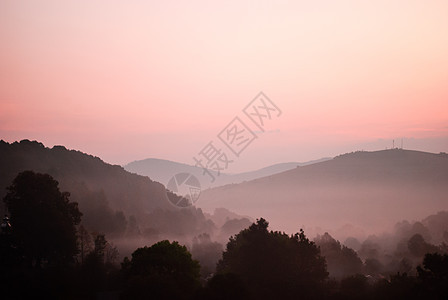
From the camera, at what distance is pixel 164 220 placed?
19550cm

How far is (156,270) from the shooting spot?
53.2 meters

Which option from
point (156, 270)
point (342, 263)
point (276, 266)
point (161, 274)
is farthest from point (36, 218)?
point (342, 263)

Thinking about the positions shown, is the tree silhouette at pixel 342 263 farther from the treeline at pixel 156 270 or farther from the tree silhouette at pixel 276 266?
the treeline at pixel 156 270

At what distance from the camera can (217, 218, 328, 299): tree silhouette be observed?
200 ft

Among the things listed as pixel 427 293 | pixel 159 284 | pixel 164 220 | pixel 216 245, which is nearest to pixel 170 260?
pixel 159 284

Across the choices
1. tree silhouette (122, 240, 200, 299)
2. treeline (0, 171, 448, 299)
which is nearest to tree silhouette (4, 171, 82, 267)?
treeline (0, 171, 448, 299)

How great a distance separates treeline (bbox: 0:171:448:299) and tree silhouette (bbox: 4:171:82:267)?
0.13 m

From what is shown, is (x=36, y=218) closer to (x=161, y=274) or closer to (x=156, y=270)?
(x=156, y=270)

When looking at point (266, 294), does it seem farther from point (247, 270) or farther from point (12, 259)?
point (12, 259)

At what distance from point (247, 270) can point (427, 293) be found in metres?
23.8

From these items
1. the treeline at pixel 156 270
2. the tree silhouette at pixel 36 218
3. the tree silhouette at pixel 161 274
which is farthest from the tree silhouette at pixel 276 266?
the tree silhouette at pixel 36 218

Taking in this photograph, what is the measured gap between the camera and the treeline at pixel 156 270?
2003 inches

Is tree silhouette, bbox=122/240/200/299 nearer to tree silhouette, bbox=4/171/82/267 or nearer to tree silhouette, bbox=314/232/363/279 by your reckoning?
tree silhouette, bbox=4/171/82/267

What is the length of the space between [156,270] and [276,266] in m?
19.0
